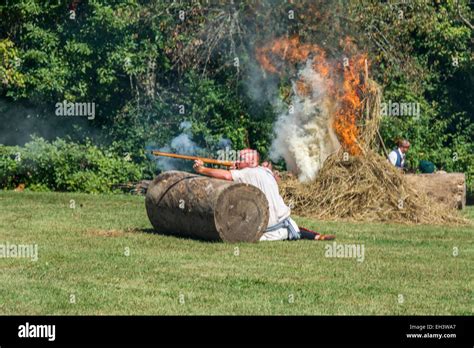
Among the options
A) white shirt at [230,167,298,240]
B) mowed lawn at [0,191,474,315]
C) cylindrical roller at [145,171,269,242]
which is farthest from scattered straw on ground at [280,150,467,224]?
cylindrical roller at [145,171,269,242]

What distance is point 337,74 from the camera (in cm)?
2508

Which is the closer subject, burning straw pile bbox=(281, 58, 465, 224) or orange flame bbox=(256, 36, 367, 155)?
burning straw pile bbox=(281, 58, 465, 224)

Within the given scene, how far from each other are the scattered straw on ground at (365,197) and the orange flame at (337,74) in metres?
0.77

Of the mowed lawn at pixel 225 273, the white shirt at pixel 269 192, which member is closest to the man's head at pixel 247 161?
the white shirt at pixel 269 192

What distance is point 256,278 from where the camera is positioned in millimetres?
12875

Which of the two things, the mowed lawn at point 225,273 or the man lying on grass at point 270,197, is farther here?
the man lying on grass at point 270,197

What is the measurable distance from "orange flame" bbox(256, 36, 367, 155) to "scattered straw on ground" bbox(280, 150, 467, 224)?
2.54 feet

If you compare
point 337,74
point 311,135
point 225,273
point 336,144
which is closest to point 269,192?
point 225,273

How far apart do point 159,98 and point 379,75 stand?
601 cm

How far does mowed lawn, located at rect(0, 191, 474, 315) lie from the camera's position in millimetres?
11117

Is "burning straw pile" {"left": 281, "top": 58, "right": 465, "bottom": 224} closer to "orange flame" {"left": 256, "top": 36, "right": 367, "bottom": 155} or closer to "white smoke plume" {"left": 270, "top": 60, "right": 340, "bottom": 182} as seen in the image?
"orange flame" {"left": 256, "top": 36, "right": 367, "bottom": 155}

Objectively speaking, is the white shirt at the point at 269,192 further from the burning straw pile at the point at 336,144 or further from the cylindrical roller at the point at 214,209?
the burning straw pile at the point at 336,144

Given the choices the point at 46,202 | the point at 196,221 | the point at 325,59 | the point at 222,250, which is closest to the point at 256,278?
the point at 222,250

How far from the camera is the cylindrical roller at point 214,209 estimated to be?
1602 cm
